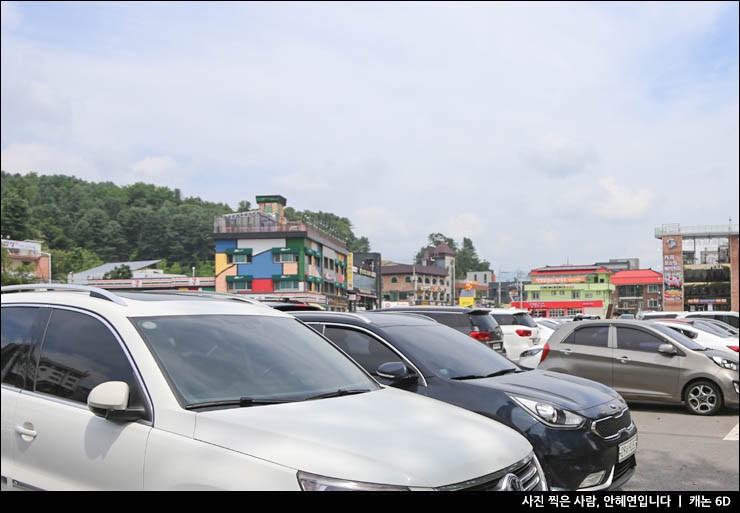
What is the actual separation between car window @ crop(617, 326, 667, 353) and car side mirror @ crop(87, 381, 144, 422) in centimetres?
978

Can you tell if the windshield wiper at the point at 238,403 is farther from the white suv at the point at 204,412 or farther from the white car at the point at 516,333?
the white car at the point at 516,333

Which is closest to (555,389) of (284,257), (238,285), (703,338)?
(703,338)

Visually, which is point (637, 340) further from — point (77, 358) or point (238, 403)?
point (77, 358)

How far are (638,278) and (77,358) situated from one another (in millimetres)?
106900

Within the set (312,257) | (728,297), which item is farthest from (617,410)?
(728,297)

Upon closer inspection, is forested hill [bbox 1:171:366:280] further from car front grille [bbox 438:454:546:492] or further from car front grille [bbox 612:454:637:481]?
car front grille [bbox 438:454:546:492]

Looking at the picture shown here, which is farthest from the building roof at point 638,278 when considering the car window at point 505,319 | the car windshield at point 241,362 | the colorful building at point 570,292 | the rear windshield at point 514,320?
the car windshield at point 241,362

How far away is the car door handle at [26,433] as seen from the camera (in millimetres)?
3592

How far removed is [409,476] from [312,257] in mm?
71081

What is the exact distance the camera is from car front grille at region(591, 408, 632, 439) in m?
5.42

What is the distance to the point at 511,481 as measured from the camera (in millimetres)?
3127

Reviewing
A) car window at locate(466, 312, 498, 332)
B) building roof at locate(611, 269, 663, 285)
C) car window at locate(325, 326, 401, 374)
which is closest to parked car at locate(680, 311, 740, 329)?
car window at locate(466, 312, 498, 332)

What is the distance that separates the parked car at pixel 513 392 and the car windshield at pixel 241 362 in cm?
98

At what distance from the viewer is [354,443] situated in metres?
2.92
